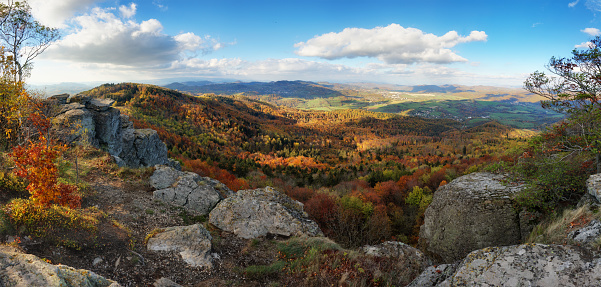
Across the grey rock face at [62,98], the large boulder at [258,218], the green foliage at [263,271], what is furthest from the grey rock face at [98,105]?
the green foliage at [263,271]

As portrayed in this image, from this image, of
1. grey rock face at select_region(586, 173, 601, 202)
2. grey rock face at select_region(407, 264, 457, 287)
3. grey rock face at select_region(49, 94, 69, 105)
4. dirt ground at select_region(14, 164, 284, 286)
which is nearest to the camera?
grey rock face at select_region(407, 264, 457, 287)

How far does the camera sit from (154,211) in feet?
49.0

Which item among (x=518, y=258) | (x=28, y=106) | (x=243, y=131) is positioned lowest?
(x=243, y=131)

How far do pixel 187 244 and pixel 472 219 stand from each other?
18.1 metres

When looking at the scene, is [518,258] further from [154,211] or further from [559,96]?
[154,211]

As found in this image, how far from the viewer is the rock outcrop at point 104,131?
2365 cm

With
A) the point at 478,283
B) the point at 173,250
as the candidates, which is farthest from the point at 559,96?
the point at 173,250

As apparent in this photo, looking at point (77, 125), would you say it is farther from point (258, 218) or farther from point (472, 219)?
point (472, 219)

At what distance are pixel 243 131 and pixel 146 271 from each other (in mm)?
173711

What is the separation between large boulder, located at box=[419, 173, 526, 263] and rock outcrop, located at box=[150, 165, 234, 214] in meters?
17.6

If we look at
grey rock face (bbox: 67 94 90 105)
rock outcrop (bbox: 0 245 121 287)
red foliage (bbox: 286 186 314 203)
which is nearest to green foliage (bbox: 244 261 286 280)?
rock outcrop (bbox: 0 245 121 287)

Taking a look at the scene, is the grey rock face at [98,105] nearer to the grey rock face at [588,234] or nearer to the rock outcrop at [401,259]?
the rock outcrop at [401,259]

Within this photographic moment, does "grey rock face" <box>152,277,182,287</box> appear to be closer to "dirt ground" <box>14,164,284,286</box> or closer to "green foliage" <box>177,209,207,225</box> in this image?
"dirt ground" <box>14,164,284,286</box>

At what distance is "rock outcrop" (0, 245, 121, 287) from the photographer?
5.02 meters
